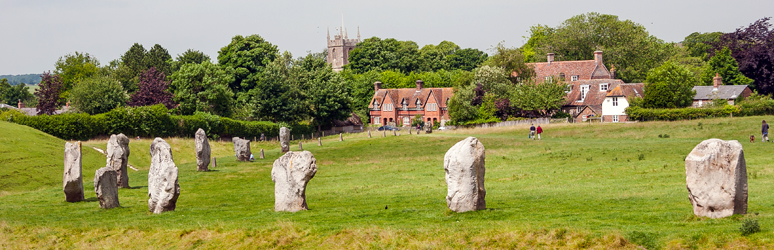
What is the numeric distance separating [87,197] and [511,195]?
19805 mm

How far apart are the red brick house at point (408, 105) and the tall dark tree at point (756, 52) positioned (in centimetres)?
4652

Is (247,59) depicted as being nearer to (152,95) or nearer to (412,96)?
(152,95)

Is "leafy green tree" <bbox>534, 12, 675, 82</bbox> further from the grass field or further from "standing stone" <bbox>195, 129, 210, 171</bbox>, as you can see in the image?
"standing stone" <bbox>195, 129, 210, 171</bbox>

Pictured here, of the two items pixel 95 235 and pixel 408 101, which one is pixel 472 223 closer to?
pixel 95 235

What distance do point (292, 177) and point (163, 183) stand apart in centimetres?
517

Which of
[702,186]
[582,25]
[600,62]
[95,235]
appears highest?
[582,25]

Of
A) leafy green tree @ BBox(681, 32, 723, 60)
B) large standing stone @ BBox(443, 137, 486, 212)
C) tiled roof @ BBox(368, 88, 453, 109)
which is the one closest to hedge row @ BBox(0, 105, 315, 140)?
tiled roof @ BBox(368, 88, 453, 109)

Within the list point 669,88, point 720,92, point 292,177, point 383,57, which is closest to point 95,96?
point 292,177

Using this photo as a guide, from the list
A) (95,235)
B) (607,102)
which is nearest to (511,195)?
(95,235)

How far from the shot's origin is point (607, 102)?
92.2 metres

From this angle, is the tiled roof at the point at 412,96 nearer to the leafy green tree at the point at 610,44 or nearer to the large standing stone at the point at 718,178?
the leafy green tree at the point at 610,44

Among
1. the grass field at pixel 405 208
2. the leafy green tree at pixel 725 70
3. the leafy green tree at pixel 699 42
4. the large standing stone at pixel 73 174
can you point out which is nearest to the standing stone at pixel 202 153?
the grass field at pixel 405 208

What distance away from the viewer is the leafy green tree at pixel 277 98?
312ft

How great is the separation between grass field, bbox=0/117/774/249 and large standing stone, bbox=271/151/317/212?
1.95 ft
